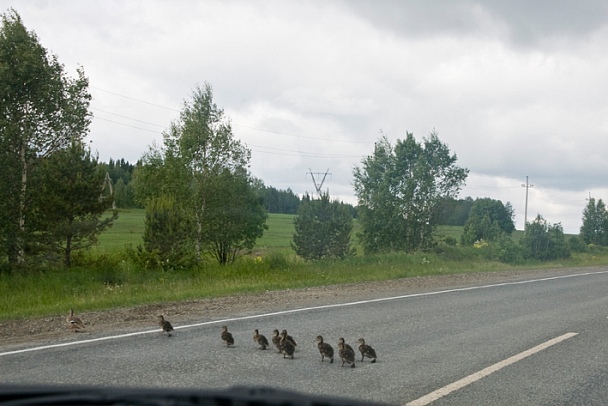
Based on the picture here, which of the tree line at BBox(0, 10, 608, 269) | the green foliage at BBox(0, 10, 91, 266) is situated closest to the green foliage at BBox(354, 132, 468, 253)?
the tree line at BBox(0, 10, 608, 269)

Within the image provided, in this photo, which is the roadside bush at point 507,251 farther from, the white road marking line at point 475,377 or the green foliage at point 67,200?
the white road marking line at point 475,377

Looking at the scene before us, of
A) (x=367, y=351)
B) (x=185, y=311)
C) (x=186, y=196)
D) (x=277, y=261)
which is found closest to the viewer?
(x=367, y=351)

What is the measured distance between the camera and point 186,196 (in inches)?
1305

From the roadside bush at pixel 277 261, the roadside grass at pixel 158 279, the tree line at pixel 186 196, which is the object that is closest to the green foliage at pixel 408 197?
the tree line at pixel 186 196

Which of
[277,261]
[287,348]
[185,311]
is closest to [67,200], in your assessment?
[277,261]

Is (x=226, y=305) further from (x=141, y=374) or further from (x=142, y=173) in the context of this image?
(x=142, y=173)

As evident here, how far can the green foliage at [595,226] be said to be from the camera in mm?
60812

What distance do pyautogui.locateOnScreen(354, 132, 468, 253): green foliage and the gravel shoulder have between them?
2271 cm

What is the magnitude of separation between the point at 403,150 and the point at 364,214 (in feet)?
16.7

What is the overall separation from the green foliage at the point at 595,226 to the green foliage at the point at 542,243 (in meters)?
20.7

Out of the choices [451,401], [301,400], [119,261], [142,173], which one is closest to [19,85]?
[119,261]

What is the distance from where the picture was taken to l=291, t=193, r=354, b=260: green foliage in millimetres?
35844

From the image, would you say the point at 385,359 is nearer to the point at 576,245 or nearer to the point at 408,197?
the point at 408,197

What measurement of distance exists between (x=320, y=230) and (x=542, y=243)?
604 inches
